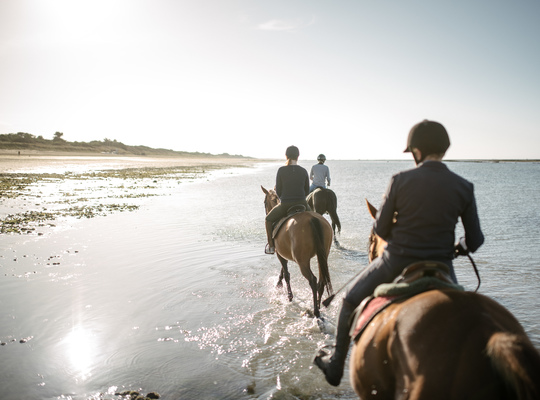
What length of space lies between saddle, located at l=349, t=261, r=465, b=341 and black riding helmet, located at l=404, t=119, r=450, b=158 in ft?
3.04

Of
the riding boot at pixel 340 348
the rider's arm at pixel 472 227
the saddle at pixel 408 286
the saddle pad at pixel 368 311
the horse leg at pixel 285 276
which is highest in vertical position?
the rider's arm at pixel 472 227

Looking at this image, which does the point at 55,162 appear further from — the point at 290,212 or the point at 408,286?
the point at 408,286

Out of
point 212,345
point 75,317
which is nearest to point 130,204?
point 75,317

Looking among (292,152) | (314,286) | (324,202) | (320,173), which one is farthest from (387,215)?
(320,173)

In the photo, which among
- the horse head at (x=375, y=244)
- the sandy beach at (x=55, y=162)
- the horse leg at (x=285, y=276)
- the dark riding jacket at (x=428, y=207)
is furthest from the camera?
the sandy beach at (x=55, y=162)

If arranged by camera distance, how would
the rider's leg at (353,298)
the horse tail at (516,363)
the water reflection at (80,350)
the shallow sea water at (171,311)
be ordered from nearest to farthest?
the horse tail at (516,363)
the rider's leg at (353,298)
the shallow sea water at (171,311)
the water reflection at (80,350)

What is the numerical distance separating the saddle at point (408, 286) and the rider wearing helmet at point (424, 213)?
11 cm

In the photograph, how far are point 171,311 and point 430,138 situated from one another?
5617mm

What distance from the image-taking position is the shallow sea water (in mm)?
4695

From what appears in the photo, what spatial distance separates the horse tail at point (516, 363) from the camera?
1.90 m

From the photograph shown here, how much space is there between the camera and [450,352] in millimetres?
2201

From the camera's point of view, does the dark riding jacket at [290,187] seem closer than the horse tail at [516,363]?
No

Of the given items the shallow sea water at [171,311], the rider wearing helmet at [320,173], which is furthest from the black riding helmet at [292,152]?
the rider wearing helmet at [320,173]

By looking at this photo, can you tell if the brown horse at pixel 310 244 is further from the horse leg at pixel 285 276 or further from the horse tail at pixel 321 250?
the horse leg at pixel 285 276
